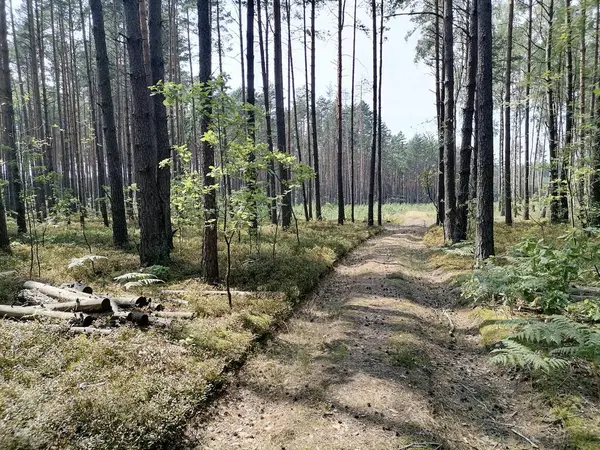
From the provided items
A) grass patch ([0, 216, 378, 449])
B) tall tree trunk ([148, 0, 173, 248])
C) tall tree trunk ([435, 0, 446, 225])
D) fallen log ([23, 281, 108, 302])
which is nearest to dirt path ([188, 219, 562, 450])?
grass patch ([0, 216, 378, 449])

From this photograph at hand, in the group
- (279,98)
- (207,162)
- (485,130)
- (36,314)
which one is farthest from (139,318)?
(279,98)

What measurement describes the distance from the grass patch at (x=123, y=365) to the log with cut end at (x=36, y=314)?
13.5 inches

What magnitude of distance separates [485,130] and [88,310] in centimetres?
822

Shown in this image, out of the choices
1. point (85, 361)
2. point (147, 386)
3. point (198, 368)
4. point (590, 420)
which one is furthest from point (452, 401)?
point (85, 361)

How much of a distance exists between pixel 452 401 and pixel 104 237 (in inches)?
524

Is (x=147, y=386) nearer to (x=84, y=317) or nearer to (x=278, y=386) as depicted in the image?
(x=278, y=386)

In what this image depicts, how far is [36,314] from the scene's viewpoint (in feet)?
17.4

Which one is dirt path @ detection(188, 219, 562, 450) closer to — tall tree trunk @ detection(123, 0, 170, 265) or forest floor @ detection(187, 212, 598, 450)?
forest floor @ detection(187, 212, 598, 450)

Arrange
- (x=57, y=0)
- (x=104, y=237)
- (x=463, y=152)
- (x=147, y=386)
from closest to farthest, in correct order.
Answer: (x=147, y=386), (x=463, y=152), (x=104, y=237), (x=57, y=0)

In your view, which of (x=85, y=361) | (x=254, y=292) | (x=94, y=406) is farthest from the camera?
(x=254, y=292)

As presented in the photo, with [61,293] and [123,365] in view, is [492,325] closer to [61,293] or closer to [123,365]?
[123,365]

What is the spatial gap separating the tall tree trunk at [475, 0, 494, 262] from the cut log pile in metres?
6.28

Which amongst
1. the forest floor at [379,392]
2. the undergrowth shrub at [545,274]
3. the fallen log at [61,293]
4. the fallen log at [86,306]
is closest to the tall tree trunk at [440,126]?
the undergrowth shrub at [545,274]

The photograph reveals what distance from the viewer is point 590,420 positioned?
3412 millimetres
